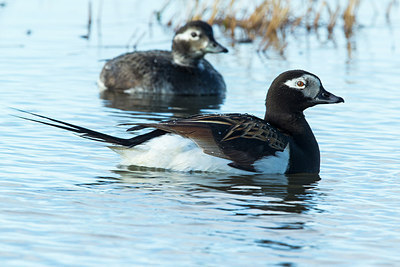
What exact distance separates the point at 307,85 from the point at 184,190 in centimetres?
187

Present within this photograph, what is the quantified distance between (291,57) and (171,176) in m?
8.01

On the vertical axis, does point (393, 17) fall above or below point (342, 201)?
above

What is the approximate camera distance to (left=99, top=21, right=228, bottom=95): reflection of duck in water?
1312cm

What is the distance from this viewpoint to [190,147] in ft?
26.3

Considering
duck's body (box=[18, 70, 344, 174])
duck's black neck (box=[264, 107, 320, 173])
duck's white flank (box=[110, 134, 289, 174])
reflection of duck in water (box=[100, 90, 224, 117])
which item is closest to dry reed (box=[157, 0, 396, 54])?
reflection of duck in water (box=[100, 90, 224, 117])

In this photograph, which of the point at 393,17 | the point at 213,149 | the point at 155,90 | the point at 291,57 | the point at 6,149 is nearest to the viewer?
the point at 213,149

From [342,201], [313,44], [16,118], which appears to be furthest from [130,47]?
[342,201]

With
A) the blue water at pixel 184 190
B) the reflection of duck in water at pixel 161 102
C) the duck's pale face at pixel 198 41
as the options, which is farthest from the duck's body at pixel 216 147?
the duck's pale face at pixel 198 41

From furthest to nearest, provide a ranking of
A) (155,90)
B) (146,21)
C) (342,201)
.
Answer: (146,21), (155,90), (342,201)

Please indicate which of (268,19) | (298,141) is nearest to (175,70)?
(298,141)

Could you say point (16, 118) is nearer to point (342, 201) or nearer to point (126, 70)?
point (126, 70)

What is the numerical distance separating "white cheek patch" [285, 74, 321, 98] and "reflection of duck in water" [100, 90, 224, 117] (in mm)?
3073

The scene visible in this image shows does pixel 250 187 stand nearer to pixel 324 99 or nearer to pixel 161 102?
pixel 324 99

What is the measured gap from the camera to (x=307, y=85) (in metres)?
8.65
